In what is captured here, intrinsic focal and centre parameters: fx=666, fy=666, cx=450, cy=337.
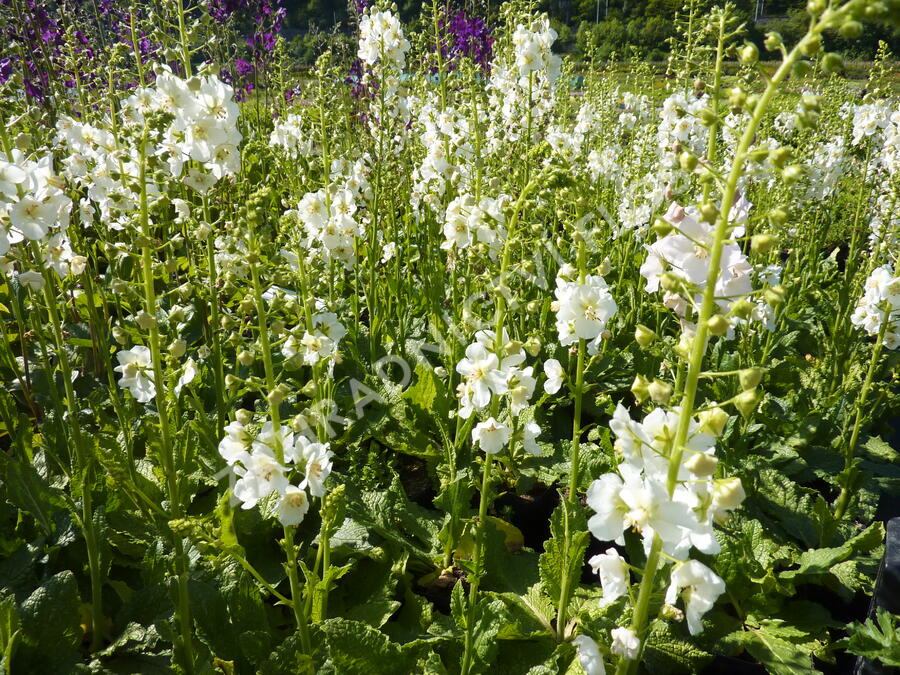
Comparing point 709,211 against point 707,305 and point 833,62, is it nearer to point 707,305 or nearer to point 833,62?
point 707,305

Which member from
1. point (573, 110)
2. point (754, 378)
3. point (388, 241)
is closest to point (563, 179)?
point (754, 378)

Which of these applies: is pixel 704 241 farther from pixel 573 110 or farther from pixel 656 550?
pixel 573 110

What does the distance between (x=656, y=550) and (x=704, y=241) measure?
697 mm

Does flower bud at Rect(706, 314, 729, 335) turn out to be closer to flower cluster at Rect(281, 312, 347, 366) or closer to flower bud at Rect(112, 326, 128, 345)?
flower cluster at Rect(281, 312, 347, 366)

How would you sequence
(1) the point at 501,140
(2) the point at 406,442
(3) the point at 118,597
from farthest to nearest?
(1) the point at 501,140
(2) the point at 406,442
(3) the point at 118,597

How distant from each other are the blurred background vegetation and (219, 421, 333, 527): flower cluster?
4.50ft

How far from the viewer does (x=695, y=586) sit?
1.31 meters

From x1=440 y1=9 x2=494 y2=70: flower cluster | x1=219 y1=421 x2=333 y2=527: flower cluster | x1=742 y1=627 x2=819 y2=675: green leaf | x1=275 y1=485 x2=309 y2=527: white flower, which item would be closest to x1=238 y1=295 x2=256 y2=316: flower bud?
x1=219 y1=421 x2=333 y2=527: flower cluster

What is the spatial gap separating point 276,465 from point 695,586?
98 cm

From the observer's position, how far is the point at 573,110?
8484 millimetres

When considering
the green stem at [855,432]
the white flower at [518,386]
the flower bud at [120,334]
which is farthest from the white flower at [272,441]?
the green stem at [855,432]

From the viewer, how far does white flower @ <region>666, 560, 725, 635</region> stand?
4.20 feet

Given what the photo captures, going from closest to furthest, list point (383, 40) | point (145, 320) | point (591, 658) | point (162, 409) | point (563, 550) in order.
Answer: point (591, 658), point (145, 320), point (162, 409), point (563, 550), point (383, 40)

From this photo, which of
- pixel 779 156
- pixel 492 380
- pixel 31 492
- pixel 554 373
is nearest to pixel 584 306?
pixel 554 373
